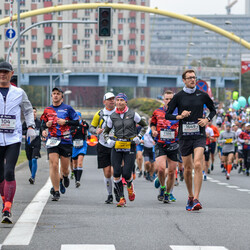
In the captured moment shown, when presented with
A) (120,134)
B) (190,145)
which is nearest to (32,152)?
(120,134)

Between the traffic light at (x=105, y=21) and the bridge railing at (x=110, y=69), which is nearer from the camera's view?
the traffic light at (x=105, y=21)

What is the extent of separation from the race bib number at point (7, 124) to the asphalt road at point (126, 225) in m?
1.06

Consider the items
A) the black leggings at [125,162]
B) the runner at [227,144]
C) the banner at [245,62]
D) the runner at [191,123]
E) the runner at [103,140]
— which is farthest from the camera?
the banner at [245,62]

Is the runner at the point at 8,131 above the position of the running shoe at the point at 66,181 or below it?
above

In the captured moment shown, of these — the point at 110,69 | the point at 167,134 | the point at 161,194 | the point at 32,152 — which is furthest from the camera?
the point at 110,69

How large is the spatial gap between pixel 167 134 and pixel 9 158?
14.6ft

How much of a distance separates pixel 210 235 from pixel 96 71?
80.0m

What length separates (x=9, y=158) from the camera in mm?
9234

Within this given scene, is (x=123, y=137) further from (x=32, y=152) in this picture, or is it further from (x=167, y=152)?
(x=32, y=152)

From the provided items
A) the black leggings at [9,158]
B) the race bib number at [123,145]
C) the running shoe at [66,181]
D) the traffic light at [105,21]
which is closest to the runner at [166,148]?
the race bib number at [123,145]

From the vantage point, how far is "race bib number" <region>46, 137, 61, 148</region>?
13.0 metres

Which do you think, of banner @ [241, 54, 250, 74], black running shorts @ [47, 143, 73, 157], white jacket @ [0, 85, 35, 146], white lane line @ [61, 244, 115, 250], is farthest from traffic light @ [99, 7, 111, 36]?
banner @ [241, 54, 250, 74]

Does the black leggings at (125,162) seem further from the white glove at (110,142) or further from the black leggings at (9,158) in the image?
the black leggings at (9,158)

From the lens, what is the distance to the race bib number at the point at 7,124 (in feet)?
30.3
